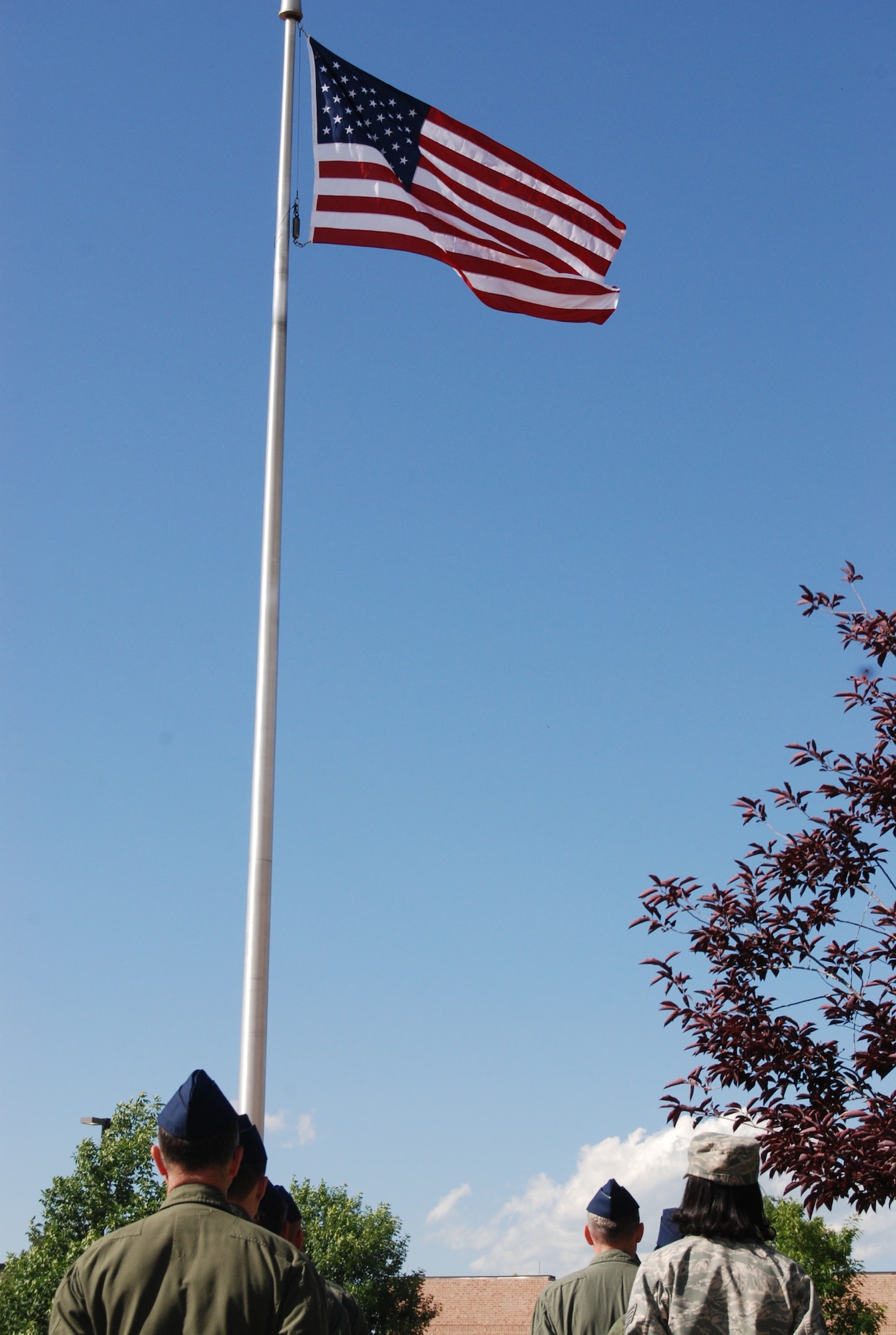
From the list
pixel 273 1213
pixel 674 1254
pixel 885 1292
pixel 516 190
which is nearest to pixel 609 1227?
pixel 273 1213

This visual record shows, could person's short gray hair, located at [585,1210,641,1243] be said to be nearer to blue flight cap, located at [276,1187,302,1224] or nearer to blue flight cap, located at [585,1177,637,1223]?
blue flight cap, located at [585,1177,637,1223]

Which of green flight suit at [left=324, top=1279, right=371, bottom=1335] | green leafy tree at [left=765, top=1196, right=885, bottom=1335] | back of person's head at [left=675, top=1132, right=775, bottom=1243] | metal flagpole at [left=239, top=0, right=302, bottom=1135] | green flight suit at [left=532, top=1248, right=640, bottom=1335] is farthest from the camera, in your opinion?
green leafy tree at [left=765, top=1196, right=885, bottom=1335]

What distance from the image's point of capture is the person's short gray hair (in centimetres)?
596

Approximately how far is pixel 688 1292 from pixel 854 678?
18.4 ft

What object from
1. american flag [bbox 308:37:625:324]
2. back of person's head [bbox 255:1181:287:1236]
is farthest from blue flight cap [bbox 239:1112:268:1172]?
american flag [bbox 308:37:625:324]

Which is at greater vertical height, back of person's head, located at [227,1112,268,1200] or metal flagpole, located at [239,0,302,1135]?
metal flagpole, located at [239,0,302,1135]

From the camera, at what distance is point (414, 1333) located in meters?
49.7

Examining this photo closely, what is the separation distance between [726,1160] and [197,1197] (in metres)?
1.57

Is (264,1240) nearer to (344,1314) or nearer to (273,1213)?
(273,1213)

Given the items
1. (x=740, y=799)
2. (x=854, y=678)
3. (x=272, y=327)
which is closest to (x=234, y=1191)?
(x=740, y=799)

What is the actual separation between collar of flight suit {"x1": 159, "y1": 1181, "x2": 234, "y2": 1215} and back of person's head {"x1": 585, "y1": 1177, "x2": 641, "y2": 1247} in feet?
9.57

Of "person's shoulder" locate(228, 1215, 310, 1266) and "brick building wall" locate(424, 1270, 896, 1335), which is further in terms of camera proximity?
"brick building wall" locate(424, 1270, 896, 1335)

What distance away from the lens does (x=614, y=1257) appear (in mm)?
5949

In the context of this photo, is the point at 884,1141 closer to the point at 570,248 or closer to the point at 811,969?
the point at 811,969
